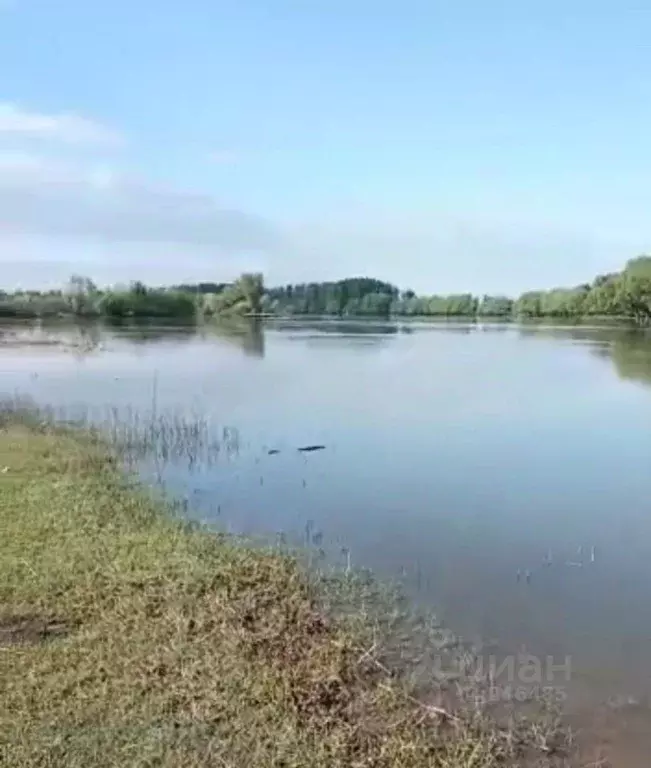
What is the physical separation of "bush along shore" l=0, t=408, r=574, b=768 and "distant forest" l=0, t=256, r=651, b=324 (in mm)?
74627

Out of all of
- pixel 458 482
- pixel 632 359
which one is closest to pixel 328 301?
pixel 632 359

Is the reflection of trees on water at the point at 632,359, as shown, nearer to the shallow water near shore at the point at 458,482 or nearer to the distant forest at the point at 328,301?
the shallow water near shore at the point at 458,482

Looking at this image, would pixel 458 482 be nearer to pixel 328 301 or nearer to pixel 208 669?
pixel 208 669

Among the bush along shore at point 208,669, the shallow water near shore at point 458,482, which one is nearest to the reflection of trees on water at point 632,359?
the shallow water near shore at point 458,482

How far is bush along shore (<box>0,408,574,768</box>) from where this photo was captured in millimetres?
4293

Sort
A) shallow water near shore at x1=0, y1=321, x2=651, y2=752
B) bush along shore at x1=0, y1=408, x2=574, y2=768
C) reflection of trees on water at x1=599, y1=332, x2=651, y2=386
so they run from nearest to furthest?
bush along shore at x1=0, y1=408, x2=574, y2=768, shallow water near shore at x1=0, y1=321, x2=651, y2=752, reflection of trees on water at x1=599, y1=332, x2=651, y2=386

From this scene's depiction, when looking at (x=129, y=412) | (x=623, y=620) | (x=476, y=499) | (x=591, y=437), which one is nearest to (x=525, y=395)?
(x=591, y=437)

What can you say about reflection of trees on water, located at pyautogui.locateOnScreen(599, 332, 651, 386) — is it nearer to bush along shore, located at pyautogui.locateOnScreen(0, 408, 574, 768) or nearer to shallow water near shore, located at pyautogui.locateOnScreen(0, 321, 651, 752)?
shallow water near shore, located at pyautogui.locateOnScreen(0, 321, 651, 752)

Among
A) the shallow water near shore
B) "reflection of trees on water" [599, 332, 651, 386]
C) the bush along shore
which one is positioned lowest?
the shallow water near shore

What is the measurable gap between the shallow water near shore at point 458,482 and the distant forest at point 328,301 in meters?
Result: 57.5

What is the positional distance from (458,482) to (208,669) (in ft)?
23.9

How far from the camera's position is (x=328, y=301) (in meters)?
135

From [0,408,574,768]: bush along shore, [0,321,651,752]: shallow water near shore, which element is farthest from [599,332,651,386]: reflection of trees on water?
[0,408,574,768]: bush along shore

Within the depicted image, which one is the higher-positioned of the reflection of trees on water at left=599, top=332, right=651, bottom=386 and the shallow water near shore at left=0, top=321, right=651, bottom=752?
the reflection of trees on water at left=599, top=332, right=651, bottom=386
